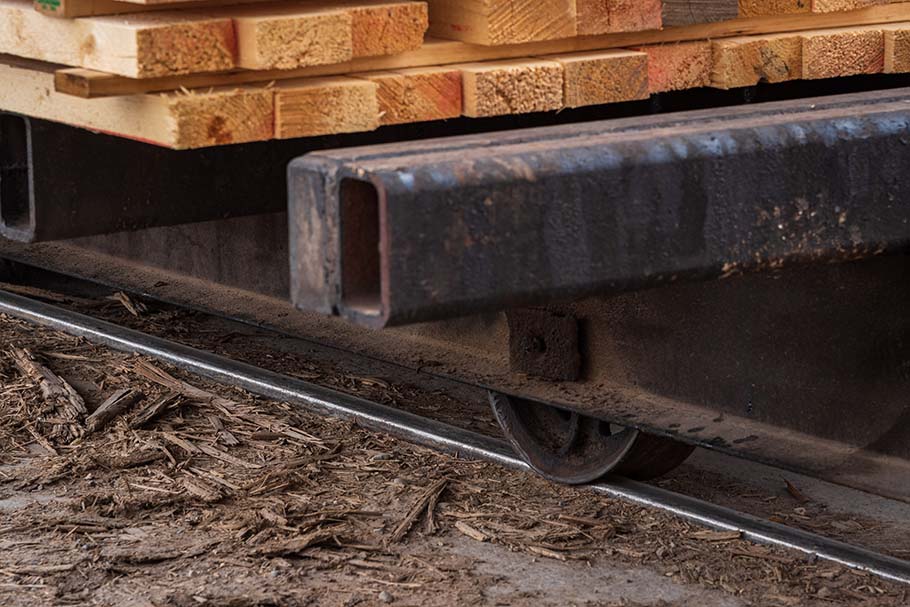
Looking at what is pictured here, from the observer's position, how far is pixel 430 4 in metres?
3.49

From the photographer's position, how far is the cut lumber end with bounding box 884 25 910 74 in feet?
12.8

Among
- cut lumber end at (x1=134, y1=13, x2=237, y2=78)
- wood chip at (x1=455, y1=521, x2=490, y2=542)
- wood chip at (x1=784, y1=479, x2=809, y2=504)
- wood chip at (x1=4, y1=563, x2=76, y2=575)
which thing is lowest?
wood chip at (x1=784, y1=479, x2=809, y2=504)

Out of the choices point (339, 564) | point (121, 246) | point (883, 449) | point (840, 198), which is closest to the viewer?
point (840, 198)

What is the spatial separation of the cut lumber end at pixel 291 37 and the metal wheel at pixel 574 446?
6.08 feet

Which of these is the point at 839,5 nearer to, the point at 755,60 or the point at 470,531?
the point at 755,60

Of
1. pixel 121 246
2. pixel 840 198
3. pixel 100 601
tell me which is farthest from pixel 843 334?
pixel 121 246

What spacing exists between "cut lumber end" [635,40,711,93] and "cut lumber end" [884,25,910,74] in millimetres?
525

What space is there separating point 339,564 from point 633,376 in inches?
37.3

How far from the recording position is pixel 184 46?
2.99 m

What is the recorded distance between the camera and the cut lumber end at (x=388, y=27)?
3133 millimetres

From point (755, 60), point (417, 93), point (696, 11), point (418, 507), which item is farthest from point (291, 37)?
point (418, 507)

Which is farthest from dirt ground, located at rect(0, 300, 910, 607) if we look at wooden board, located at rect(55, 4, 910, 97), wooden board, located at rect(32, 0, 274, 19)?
wooden board, located at rect(32, 0, 274, 19)

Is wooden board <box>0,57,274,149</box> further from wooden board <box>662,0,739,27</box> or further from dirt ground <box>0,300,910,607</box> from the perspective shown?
dirt ground <box>0,300,910,607</box>

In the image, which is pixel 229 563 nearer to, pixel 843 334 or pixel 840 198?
pixel 843 334
